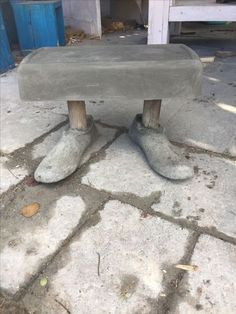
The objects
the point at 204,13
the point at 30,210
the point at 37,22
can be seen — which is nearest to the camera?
the point at 30,210

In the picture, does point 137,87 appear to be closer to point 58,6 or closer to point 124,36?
point 58,6

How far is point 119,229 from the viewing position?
1.49 m

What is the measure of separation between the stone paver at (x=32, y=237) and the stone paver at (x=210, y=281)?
0.56 m

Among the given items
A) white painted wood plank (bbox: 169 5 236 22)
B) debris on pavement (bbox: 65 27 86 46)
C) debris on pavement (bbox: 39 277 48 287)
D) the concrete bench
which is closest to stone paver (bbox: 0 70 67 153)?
the concrete bench

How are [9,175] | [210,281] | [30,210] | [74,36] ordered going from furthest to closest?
[74,36] → [9,175] → [30,210] → [210,281]

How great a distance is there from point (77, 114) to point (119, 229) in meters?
0.74

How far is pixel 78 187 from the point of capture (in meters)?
1.74

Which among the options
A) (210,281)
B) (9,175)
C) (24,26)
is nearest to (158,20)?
(24,26)

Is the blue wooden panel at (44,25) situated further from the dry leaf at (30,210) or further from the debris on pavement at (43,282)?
the debris on pavement at (43,282)

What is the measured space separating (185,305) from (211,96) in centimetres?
193

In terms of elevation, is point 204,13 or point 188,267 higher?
point 204,13

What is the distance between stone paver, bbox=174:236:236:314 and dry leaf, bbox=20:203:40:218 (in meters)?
0.77

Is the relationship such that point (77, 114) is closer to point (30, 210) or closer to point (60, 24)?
point (30, 210)

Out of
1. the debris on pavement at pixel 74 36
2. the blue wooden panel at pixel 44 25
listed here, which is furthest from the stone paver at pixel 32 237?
the debris on pavement at pixel 74 36
